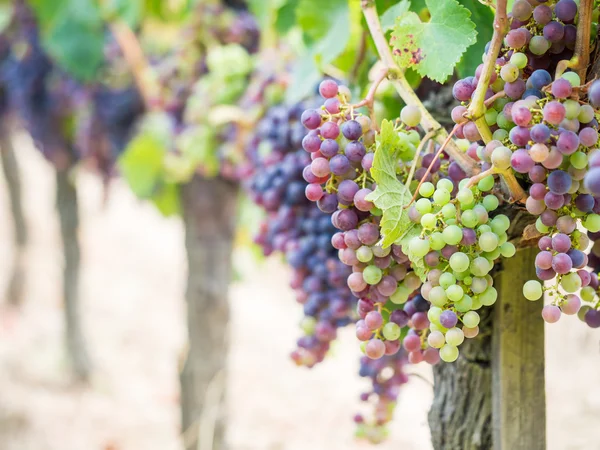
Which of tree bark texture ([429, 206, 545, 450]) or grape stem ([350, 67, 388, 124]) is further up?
grape stem ([350, 67, 388, 124])

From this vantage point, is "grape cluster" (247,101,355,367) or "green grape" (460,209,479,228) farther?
"grape cluster" (247,101,355,367)

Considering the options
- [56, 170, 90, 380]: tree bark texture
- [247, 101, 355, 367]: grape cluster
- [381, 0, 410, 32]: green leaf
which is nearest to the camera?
[381, 0, 410, 32]: green leaf

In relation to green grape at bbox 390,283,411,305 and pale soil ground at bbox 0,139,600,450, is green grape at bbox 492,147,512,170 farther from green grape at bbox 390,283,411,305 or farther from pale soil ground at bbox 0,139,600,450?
pale soil ground at bbox 0,139,600,450

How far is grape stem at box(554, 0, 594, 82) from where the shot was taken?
1.53ft

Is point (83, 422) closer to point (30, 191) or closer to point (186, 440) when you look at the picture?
point (186, 440)

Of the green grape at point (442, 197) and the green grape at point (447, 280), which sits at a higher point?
the green grape at point (442, 197)

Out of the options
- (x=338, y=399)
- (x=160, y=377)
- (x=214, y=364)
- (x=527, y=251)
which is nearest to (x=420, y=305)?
(x=527, y=251)

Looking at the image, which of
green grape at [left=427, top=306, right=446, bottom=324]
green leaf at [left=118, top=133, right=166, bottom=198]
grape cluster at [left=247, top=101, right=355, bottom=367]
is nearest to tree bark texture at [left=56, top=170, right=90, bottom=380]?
green leaf at [left=118, top=133, right=166, bottom=198]

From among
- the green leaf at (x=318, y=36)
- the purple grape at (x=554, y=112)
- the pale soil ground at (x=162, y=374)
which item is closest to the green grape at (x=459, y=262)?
the purple grape at (x=554, y=112)

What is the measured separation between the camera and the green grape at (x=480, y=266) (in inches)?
18.6

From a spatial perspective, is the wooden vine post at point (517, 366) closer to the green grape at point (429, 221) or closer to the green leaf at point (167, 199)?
the green grape at point (429, 221)

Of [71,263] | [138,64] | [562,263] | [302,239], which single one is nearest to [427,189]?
[562,263]

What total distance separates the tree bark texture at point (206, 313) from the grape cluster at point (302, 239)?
1.12 metres

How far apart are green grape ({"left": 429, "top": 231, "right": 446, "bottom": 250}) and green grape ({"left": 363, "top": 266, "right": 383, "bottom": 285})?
7cm
